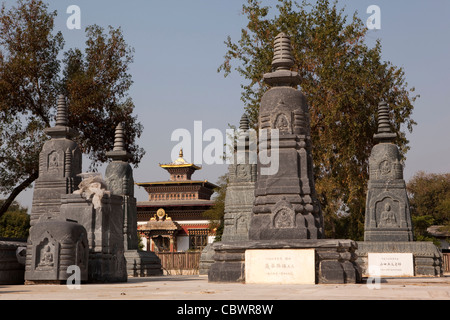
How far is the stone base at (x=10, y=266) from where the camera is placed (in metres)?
12.0

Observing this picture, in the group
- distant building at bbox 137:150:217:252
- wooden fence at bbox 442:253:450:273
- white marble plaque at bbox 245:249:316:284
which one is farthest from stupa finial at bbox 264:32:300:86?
distant building at bbox 137:150:217:252

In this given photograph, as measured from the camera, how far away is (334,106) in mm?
25688

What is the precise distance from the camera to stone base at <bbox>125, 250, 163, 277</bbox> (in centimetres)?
2000

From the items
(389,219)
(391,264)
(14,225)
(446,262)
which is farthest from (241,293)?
(14,225)

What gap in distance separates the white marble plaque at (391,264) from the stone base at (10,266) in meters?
10.7

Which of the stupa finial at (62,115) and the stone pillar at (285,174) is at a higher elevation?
the stupa finial at (62,115)

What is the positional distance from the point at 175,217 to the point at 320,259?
46.3m

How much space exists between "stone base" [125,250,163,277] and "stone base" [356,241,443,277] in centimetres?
752

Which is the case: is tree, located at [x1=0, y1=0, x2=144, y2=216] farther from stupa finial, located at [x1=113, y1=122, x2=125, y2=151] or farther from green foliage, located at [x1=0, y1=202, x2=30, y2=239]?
green foliage, located at [x1=0, y1=202, x2=30, y2=239]

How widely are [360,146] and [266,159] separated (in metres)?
16.5

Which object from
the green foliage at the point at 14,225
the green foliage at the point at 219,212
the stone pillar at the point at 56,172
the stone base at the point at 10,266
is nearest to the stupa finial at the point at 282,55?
the stone base at the point at 10,266

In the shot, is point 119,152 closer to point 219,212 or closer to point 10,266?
point 10,266

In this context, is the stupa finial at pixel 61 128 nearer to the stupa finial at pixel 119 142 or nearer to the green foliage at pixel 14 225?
the stupa finial at pixel 119 142
